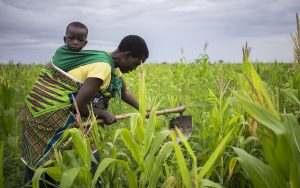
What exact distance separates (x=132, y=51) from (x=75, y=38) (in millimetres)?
433

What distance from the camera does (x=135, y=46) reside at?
2.21m

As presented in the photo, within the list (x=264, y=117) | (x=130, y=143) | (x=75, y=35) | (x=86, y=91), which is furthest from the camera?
(x=75, y=35)

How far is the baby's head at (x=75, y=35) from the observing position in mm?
2162

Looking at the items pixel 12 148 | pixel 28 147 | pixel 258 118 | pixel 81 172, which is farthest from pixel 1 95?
pixel 258 118

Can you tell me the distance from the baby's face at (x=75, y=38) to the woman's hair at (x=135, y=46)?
0.31 m

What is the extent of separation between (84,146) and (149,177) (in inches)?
14.3

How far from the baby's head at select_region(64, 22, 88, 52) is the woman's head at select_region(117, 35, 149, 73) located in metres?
0.30

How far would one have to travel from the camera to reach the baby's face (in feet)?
7.09

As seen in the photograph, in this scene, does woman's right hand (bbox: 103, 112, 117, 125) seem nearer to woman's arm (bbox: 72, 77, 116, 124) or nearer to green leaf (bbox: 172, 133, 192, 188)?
woman's arm (bbox: 72, 77, 116, 124)

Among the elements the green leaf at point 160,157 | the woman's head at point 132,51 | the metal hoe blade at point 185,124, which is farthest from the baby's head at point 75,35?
the green leaf at point 160,157

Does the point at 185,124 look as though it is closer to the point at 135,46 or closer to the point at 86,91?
the point at 135,46

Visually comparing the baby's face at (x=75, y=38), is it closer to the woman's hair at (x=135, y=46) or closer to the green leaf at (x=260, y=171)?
the woman's hair at (x=135, y=46)

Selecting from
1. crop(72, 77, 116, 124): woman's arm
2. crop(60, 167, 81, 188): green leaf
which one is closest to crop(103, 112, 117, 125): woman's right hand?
crop(72, 77, 116, 124): woman's arm

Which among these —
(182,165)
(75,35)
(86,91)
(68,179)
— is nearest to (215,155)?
(182,165)
